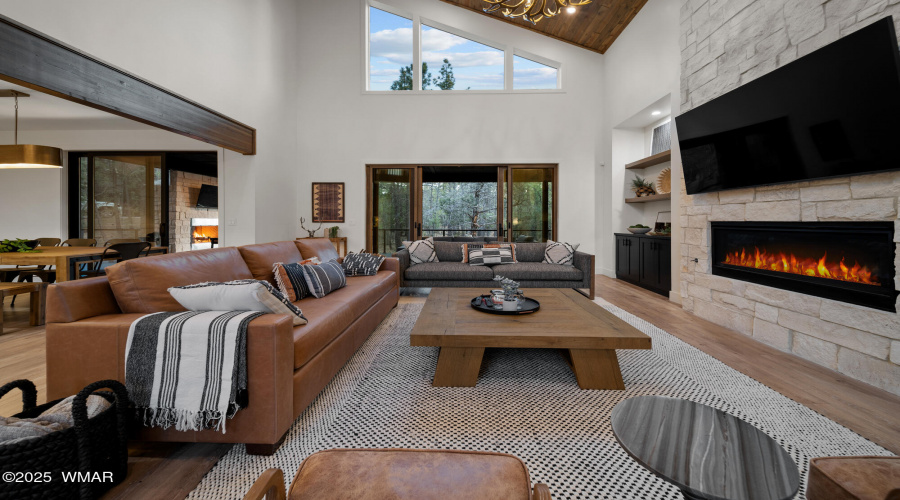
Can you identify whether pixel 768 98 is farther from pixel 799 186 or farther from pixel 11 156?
pixel 11 156

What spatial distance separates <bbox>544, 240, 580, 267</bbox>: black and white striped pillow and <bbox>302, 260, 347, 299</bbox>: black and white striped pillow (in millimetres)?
2906

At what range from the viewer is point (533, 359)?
8.67 ft

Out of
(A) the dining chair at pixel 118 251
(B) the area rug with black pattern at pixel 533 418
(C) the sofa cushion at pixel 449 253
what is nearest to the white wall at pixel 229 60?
(A) the dining chair at pixel 118 251

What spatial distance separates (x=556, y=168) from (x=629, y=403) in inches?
242

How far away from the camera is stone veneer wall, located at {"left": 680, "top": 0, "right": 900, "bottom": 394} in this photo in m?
2.22

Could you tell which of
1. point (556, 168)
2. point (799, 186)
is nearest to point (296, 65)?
point (556, 168)

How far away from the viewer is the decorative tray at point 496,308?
2.57 meters

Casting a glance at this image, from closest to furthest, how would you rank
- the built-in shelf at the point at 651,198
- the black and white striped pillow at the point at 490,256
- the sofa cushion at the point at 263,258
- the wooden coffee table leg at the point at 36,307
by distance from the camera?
the sofa cushion at the point at 263,258 < the wooden coffee table leg at the point at 36,307 < the black and white striped pillow at the point at 490,256 < the built-in shelf at the point at 651,198

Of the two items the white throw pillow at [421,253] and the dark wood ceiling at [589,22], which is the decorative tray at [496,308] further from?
the dark wood ceiling at [589,22]

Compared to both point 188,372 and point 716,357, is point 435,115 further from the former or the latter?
point 188,372

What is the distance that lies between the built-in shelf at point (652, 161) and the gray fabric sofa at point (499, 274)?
182 cm

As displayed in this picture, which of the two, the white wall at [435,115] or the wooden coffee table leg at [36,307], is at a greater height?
the white wall at [435,115]

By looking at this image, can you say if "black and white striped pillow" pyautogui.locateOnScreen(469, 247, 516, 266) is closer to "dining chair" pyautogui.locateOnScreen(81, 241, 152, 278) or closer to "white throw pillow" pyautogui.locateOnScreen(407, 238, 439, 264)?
"white throw pillow" pyautogui.locateOnScreen(407, 238, 439, 264)

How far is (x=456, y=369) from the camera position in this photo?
2.19 m
